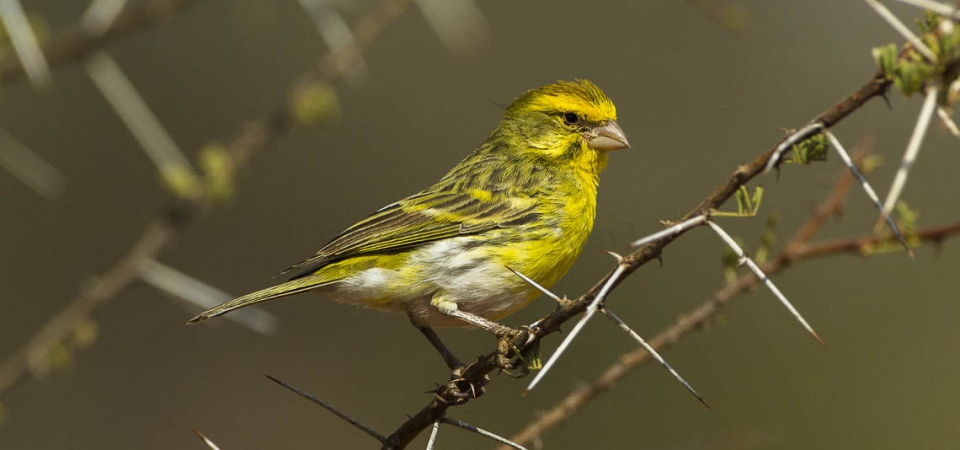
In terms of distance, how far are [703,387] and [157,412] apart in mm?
5116

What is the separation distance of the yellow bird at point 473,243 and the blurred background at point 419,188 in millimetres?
2795

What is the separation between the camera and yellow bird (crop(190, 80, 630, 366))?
180 inches

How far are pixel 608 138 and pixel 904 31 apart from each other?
304 cm

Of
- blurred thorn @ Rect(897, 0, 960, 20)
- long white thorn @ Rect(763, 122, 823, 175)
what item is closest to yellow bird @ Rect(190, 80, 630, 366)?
long white thorn @ Rect(763, 122, 823, 175)

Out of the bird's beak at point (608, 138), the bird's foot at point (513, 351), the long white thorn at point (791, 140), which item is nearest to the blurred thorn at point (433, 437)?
the bird's foot at point (513, 351)

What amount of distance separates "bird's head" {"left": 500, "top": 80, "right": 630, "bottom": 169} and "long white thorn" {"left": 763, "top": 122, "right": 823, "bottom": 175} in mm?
2921

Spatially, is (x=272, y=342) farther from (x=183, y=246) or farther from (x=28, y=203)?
(x=28, y=203)

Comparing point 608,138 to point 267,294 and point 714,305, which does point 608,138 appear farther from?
point 267,294

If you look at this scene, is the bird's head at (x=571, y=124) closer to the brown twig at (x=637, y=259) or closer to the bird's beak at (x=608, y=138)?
the bird's beak at (x=608, y=138)

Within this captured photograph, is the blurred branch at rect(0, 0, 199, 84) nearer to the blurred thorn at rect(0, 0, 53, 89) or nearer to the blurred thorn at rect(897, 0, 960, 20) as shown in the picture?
the blurred thorn at rect(0, 0, 53, 89)

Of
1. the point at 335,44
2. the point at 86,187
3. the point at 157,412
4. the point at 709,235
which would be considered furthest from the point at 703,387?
the point at 86,187

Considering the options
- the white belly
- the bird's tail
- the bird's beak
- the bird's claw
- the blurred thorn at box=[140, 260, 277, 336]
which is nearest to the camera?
the bird's claw

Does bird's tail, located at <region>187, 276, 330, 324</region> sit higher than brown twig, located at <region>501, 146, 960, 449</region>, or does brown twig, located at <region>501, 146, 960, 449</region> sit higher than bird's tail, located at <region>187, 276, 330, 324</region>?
bird's tail, located at <region>187, 276, 330, 324</region>

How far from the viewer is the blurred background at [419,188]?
29.1 ft
